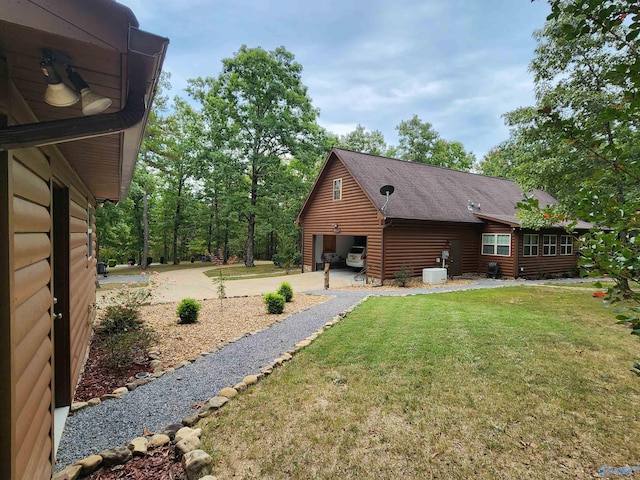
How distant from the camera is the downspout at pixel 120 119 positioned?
126cm

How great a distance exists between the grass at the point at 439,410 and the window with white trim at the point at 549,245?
11.4 m

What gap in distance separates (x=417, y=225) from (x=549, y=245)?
775 centimetres

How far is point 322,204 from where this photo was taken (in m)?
16.8

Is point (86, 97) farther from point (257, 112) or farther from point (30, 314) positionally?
point (257, 112)

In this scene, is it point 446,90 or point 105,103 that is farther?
point 446,90

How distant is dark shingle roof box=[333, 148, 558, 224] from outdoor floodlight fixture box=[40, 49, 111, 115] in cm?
1183

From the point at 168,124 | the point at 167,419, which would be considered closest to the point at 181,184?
the point at 168,124

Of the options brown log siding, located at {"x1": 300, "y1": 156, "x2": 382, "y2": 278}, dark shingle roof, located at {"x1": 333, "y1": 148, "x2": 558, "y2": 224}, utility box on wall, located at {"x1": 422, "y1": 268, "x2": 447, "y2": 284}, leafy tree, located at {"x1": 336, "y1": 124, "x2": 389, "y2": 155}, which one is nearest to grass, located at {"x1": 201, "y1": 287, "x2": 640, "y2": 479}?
utility box on wall, located at {"x1": 422, "y1": 268, "x2": 447, "y2": 284}

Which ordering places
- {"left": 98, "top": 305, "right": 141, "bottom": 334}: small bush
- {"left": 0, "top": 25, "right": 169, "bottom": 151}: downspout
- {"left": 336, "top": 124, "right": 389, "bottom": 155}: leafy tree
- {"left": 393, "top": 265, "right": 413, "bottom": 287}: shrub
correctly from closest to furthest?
1. {"left": 0, "top": 25, "right": 169, "bottom": 151}: downspout
2. {"left": 98, "top": 305, "right": 141, "bottom": 334}: small bush
3. {"left": 393, "top": 265, "right": 413, "bottom": 287}: shrub
4. {"left": 336, "top": 124, "right": 389, "bottom": 155}: leafy tree

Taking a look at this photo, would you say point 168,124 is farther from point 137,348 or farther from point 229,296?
point 137,348

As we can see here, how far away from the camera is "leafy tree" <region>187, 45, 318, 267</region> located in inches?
826

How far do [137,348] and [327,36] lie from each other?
13121 mm

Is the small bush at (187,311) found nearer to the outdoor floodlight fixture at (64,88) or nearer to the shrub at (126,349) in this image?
the shrub at (126,349)

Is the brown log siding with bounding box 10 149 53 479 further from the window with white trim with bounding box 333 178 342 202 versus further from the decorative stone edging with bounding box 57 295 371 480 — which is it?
the window with white trim with bounding box 333 178 342 202
